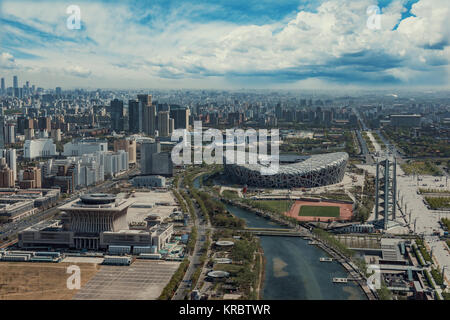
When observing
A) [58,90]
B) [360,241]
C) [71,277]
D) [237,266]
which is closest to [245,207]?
[360,241]

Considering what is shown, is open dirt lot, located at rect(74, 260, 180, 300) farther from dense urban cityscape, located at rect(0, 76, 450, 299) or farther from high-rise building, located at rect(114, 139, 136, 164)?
high-rise building, located at rect(114, 139, 136, 164)

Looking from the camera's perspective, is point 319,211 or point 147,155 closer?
point 319,211

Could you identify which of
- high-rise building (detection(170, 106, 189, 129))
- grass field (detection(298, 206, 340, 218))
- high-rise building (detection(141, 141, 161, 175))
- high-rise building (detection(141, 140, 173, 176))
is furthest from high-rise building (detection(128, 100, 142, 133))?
grass field (detection(298, 206, 340, 218))

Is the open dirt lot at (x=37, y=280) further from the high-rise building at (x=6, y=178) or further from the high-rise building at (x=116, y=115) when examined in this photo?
the high-rise building at (x=116, y=115)

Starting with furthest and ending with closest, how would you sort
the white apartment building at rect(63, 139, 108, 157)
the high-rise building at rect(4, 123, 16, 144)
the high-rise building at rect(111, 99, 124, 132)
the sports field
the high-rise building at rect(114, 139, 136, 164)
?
the high-rise building at rect(111, 99, 124, 132) → the high-rise building at rect(4, 123, 16, 144) → the white apartment building at rect(63, 139, 108, 157) → the high-rise building at rect(114, 139, 136, 164) → the sports field

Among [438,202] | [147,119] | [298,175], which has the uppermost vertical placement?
[147,119]

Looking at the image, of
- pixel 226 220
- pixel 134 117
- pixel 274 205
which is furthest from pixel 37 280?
pixel 134 117

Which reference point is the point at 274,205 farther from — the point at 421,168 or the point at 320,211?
the point at 421,168
